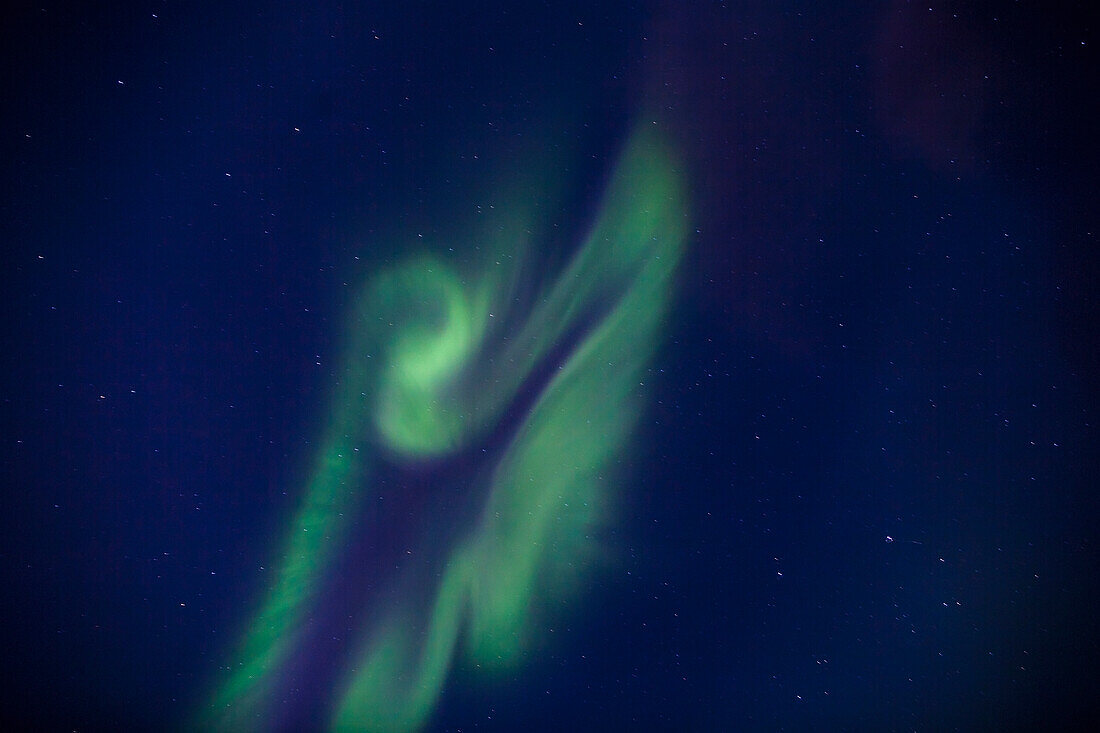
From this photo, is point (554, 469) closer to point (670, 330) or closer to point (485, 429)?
point (485, 429)

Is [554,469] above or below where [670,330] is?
below

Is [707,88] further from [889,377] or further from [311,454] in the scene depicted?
[311,454]

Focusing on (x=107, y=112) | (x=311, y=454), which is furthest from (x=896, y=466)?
(x=107, y=112)

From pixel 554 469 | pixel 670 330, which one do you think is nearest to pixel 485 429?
pixel 554 469
